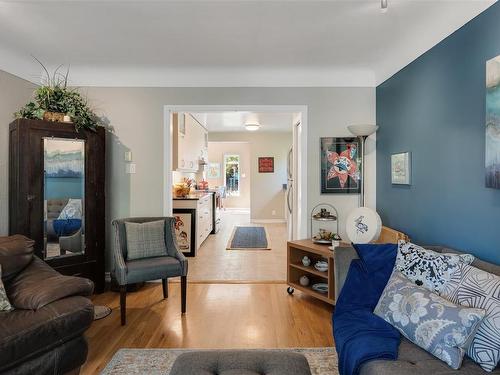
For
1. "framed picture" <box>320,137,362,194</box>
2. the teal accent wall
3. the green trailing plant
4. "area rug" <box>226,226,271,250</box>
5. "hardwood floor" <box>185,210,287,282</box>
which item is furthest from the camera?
"area rug" <box>226,226,271,250</box>

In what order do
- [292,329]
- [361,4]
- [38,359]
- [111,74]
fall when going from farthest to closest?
[111,74] < [292,329] < [361,4] < [38,359]

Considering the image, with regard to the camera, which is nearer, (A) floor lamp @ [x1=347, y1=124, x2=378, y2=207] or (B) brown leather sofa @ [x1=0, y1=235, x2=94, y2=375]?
(B) brown leather sofa @ [x1=0, y1=235, x2=94, y2=375]

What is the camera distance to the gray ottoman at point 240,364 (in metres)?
1.38

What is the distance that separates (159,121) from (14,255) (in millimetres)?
2030

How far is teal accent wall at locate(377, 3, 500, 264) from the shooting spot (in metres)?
1.98

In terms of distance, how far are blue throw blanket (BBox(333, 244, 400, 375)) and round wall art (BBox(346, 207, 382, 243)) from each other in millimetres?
728

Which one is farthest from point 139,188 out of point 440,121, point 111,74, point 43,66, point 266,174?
point 266,174

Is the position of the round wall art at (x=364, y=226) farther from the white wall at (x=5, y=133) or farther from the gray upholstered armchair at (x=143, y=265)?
the white wall at (x=5, y=133)

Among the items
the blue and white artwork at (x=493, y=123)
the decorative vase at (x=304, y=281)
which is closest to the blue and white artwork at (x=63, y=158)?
the decorative vase at (x=304, y=281)

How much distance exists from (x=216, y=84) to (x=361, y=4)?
1832 millimetres

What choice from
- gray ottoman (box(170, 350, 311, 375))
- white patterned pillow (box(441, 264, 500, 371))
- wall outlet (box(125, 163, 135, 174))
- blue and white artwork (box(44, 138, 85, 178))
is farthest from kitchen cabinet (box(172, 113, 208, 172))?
white patterned pillow (box(441, 264, 500, 371))

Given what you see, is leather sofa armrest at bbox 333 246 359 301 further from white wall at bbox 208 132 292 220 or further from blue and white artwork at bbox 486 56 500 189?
white wall at bbox 208 132 292 220

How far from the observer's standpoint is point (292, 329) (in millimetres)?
2635

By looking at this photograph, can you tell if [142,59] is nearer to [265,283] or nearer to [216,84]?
[216,84]
